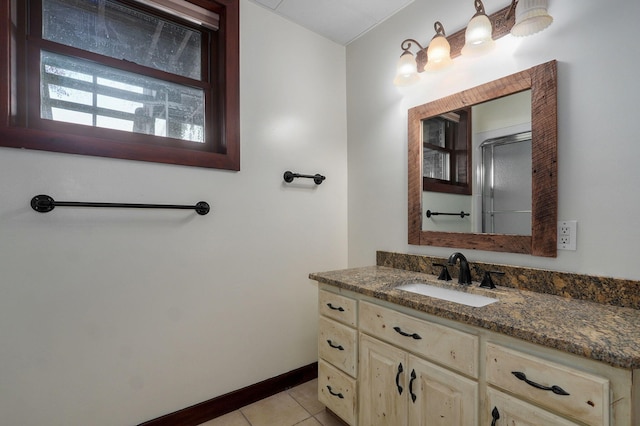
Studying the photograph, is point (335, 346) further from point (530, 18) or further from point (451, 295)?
point (530, 18)

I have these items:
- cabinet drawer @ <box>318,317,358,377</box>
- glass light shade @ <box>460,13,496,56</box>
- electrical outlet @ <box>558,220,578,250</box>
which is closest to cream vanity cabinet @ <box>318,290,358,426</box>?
cabinet drawer @ <box>318,317,358,377</box>

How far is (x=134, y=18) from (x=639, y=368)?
95.7 inches

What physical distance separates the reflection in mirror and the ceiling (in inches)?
31.5

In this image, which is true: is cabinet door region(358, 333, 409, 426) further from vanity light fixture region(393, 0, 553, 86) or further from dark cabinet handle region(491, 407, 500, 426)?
vanity light fixture region(393, 0, 553, 86)

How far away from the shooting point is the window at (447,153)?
5.34ft

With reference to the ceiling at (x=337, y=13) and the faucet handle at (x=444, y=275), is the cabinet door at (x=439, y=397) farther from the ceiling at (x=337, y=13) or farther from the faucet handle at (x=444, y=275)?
the ceiling at (x=337, y=13)

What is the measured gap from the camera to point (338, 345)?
1.57 metres

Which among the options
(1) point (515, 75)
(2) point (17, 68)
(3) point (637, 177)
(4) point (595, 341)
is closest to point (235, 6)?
(2) point (17, 68)

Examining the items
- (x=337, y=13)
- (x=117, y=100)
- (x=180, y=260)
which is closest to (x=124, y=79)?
(x=117, y=100)

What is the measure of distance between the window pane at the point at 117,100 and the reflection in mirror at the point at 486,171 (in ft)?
4.65

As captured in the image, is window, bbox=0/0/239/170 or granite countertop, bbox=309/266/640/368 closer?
granite countertop, bbox=309/266/640/368

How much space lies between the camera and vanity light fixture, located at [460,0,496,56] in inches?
55.4

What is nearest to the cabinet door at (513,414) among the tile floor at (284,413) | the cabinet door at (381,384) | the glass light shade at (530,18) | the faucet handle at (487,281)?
the cabinet door at (381,384)

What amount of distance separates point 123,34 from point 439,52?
5.48ft
